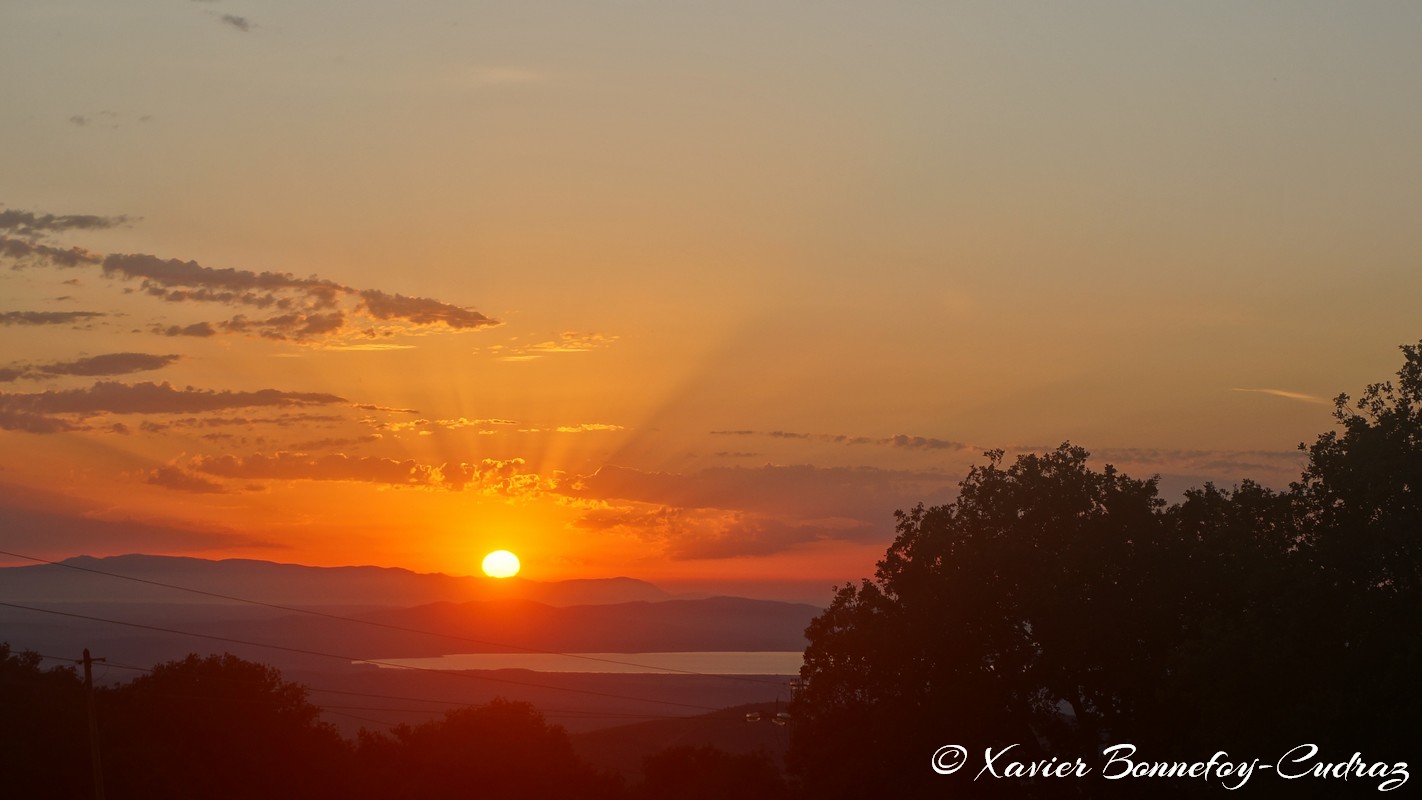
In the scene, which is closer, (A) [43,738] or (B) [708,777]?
(A) [43,738]

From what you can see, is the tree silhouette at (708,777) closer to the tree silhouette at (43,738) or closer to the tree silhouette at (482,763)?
the tree silhouette at (482,763)

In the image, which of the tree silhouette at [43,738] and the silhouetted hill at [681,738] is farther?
the silhouetted hill at [681,738]

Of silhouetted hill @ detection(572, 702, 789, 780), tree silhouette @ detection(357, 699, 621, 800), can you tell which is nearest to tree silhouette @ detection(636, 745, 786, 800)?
tree silhouette @ detection(357, 699, 621, 800)

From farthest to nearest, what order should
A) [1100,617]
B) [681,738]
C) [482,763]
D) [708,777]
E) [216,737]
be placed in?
[681,738] < [708,777] < [482,763] < [216,737] < [1100,617]

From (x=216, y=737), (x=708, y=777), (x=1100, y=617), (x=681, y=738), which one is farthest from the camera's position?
(x=681, y=738)

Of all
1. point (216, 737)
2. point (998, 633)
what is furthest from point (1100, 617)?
point (216, 737)

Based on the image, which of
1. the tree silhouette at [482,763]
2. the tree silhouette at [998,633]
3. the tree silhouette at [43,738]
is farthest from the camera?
the tree silhouette at [482,763]

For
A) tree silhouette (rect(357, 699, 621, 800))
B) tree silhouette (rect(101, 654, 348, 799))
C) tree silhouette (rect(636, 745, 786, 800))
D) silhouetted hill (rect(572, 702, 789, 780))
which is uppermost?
tree silhouette (rect(101, 654, 348, 799))

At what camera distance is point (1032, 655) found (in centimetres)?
4853

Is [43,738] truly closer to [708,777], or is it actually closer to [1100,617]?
[708,777]

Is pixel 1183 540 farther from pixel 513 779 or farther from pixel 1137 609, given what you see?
pixel 513 779

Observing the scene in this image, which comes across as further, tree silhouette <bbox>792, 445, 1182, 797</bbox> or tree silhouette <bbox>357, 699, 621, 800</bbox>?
tree silhouette <bbox>357, 699, 621, 800</bbox>

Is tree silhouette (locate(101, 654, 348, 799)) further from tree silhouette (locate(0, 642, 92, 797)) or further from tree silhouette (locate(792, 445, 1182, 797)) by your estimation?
tree silhouette (locate(792, 445, 1182, 797))

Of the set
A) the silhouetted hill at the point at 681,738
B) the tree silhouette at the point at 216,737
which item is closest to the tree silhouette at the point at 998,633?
the tree silhouette at the point at 216,737
